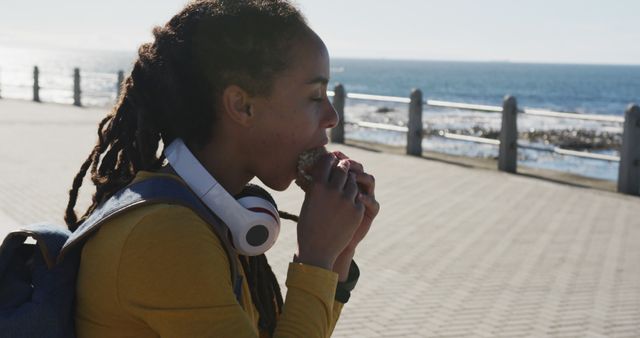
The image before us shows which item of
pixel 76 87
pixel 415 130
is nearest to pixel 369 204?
pixel 415 130

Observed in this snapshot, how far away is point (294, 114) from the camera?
1.99 m

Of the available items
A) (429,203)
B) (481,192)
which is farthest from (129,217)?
(481,192)

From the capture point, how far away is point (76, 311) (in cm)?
185

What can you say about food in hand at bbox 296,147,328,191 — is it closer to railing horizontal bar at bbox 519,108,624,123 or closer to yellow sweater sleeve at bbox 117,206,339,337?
Answer: yellow sweater sleeve at bbox 117,206,339,337

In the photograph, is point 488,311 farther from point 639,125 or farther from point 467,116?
point 467,116

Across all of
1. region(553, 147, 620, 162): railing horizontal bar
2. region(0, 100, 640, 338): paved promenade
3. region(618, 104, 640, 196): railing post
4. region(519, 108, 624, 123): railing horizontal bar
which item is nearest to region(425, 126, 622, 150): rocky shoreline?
region(519, 108, 624, 123): railing horizontal bar

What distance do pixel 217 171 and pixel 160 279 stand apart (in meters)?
0.39

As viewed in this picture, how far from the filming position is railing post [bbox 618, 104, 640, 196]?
12285 mm

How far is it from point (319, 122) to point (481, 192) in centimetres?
1041

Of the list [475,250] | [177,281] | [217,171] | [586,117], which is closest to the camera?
[177,281]

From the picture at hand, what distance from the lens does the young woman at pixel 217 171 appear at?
5.64ft

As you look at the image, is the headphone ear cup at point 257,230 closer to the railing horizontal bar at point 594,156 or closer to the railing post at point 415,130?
the railing horizontal bar at point 594,156

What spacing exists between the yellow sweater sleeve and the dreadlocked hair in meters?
0.29

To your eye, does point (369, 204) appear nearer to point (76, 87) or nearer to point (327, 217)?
point (327, 217)
